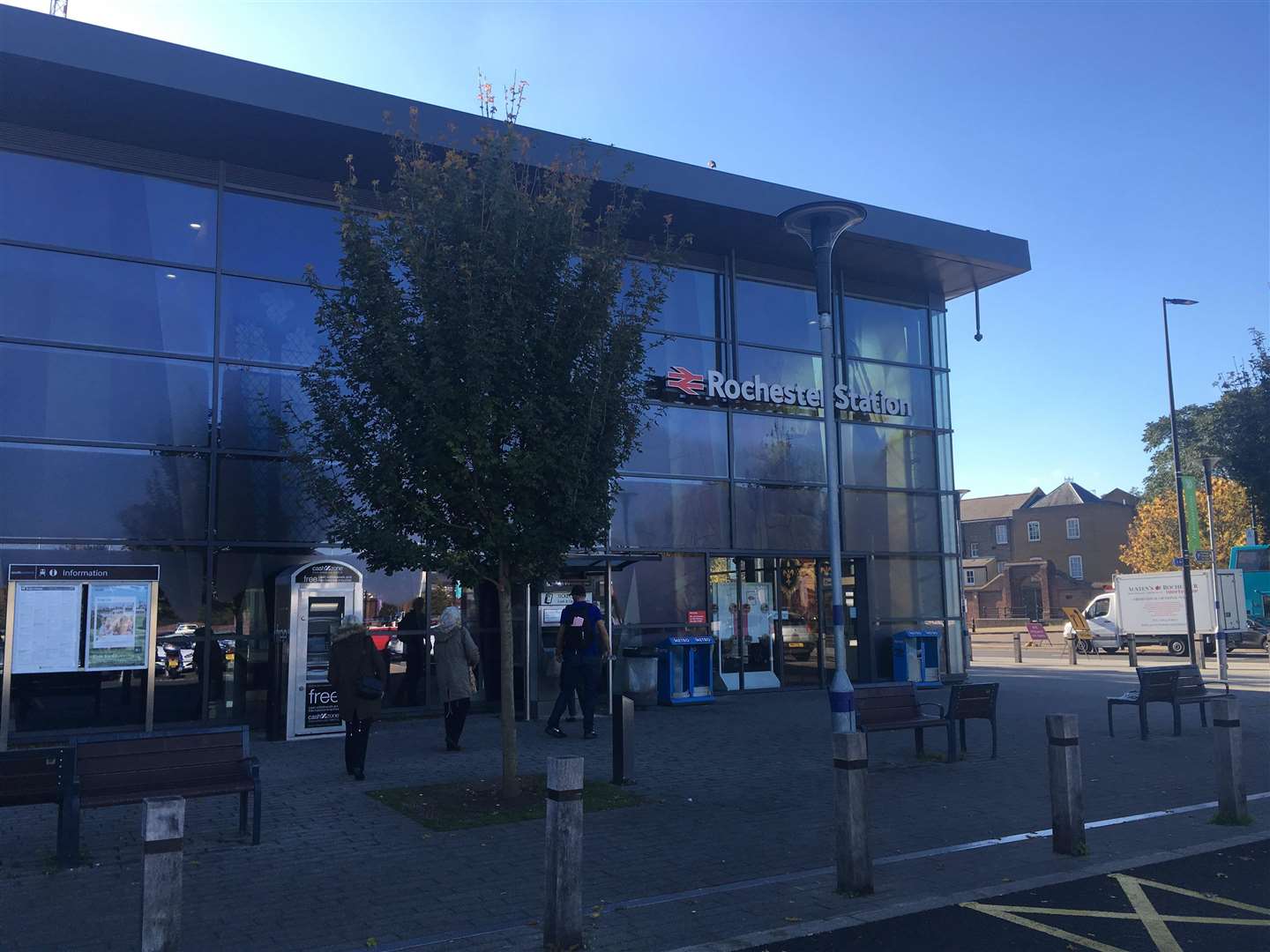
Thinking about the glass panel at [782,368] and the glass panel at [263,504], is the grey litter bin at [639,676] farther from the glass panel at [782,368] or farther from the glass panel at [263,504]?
the glass panel at [782,368]

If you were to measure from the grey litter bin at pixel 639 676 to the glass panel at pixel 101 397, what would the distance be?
7.00 metres

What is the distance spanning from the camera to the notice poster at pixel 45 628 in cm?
1123

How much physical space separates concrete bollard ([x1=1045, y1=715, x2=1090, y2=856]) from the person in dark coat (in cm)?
606

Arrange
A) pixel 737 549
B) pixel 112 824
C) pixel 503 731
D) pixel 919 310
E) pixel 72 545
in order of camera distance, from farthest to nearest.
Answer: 1. pixel 919 310
2. pixel 737 549
3. pixel 72 545
4. pixel 503 731
5. pixel 112 824

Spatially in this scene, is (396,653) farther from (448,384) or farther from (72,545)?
(448,384)

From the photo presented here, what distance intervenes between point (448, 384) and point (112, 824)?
4.43 m

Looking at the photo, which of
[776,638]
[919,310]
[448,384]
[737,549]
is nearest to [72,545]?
[448,384]

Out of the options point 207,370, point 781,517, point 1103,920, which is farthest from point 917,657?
point 1103,920

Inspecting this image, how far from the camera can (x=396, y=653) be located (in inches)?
573

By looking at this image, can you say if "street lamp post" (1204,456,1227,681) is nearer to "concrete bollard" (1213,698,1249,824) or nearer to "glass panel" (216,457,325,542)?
"concrete bollard" (1213,698,1249,824)

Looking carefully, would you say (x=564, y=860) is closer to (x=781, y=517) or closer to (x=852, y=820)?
(x=852, y=820)

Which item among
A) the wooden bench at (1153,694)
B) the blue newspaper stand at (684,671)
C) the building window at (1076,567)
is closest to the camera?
the wooden bench at (1153,694)

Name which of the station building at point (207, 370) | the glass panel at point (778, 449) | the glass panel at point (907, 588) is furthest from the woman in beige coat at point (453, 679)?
the glass panel at point (907, 588)

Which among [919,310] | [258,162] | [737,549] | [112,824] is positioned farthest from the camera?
[919,310]
